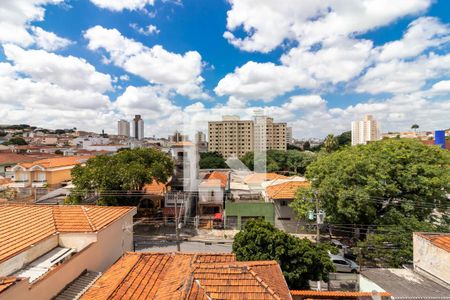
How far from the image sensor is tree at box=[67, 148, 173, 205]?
1967 cm

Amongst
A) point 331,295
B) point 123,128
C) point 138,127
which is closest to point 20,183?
point 331,295

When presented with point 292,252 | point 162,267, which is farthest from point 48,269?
point 292,252

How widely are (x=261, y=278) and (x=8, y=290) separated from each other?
5.37 m

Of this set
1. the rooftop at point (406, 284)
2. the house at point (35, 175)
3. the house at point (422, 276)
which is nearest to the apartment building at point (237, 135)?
the house at point (35, 175)

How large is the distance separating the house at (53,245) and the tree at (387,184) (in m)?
11.5

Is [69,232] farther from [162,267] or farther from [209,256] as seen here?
[209,256]

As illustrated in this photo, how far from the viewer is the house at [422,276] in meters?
8.91

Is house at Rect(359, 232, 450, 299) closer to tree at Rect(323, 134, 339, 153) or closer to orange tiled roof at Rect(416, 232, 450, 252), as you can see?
orange tiled roof at Rect(416, 232, 450, 252)

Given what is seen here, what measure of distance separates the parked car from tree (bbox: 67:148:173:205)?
13161mm

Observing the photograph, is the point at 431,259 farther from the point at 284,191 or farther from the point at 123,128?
the point at 123,128

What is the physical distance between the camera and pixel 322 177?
17.8 metres

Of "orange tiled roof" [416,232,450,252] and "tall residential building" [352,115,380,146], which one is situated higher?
"tall residential building" [352,115,380,146]

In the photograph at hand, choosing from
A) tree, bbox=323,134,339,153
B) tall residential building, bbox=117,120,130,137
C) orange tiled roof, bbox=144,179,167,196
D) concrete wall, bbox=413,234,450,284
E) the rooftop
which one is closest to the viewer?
the rooftop

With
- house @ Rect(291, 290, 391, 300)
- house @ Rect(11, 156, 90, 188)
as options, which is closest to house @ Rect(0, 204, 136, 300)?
house @ Rect(291, 290, 391, 300)
